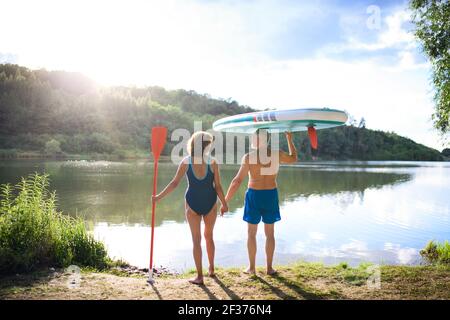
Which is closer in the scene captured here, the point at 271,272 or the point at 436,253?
the point at 271,272

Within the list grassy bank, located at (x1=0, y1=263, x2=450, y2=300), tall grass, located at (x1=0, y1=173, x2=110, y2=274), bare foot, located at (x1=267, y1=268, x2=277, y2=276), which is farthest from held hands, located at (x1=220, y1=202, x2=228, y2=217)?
tall grass, located at (x1=0, y1=173, x2=110, y2=274)

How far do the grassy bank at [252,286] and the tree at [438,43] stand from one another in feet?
16.0

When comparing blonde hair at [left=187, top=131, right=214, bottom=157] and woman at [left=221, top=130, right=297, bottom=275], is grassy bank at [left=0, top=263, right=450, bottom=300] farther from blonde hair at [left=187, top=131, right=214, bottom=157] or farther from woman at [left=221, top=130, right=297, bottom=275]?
blonde hair at [left=187, top=131, right=214, bottom=157]

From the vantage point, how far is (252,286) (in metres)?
4.48

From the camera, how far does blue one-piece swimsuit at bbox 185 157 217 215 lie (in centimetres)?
437

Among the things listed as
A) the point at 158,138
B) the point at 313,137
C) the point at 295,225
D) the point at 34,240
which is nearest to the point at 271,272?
the point at 313,137

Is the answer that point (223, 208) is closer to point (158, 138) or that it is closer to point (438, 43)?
point (158, 138)

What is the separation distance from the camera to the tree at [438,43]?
8.25m

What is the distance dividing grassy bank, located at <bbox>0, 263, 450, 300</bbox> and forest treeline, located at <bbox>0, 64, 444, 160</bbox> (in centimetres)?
5155

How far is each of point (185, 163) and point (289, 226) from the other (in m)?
9.24

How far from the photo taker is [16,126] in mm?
65562

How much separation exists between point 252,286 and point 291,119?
217 centimetres
